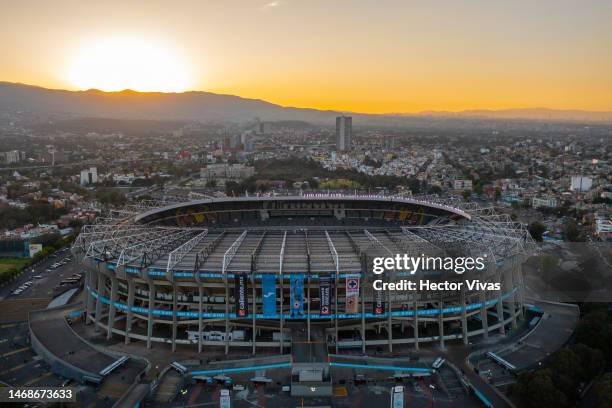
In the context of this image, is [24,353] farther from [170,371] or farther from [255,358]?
[255,358]

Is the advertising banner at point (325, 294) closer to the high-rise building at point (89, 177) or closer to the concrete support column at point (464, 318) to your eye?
the concrete support column at point (464, 318)

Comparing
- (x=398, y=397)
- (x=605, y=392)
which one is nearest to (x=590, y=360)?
(x=605, y=392)

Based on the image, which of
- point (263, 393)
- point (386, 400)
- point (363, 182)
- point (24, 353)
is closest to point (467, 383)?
point (386, 400)

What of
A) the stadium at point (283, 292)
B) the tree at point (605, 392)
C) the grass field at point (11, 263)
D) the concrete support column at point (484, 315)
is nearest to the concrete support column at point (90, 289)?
the stadium at point (283, 292)

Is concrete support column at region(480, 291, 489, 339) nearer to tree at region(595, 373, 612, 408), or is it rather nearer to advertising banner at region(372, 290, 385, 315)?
advertising banner at region(372, 290, 385, 315)

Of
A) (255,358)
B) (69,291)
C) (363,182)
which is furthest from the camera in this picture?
(363,182)

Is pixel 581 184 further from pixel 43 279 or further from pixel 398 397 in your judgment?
pixel 43 279
